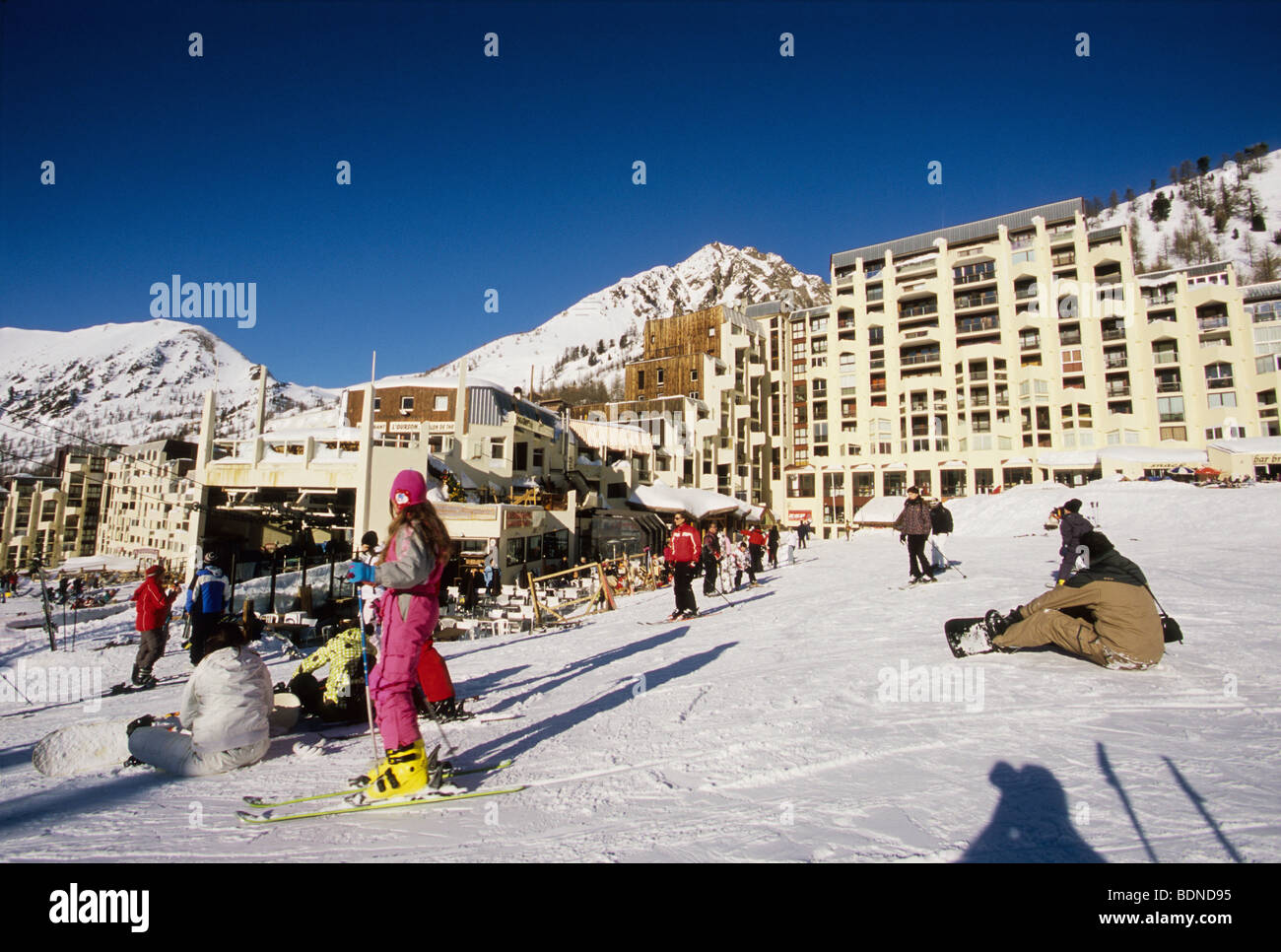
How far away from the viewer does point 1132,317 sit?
156 ft

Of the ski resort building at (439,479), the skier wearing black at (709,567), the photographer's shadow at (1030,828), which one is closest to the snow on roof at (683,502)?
the ski resort building at (439,479)

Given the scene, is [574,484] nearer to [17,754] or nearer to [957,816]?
[17,754]

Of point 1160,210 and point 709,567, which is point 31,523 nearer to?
point 709,567

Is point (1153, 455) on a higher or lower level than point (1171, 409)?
lower

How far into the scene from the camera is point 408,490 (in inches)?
143

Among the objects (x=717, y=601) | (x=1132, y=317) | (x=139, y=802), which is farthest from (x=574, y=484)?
(x=1132, y=317)

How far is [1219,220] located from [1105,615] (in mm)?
133397

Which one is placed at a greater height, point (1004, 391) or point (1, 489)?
point (1004, 391)

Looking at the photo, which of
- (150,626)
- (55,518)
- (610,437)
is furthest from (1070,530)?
(55,518)

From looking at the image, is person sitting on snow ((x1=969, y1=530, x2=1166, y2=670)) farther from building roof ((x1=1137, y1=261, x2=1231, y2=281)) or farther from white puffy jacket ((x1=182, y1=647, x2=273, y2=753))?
building roof ((x1=1137, y1=261, x2=1231, y2=281))

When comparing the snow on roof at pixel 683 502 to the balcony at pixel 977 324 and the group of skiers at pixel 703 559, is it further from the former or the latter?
the balcony at pixel 977 324

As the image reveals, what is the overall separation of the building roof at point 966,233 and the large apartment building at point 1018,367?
0.54 ft

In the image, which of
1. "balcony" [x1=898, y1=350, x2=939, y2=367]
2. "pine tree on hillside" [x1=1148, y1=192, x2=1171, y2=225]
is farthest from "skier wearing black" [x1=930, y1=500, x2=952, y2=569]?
"pine tree on hillside" [x1=1148, y1=192, x2=1171, y2=225]
